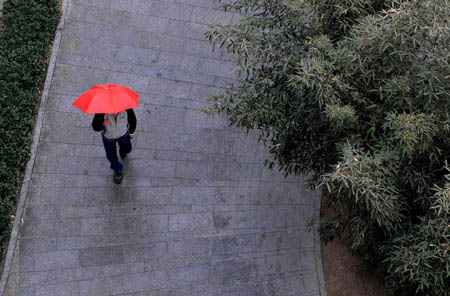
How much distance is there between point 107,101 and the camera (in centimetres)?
766

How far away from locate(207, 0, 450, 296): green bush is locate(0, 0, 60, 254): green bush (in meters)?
3.65

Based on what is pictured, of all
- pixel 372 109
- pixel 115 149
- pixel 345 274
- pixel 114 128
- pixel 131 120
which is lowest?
pixel 345 274

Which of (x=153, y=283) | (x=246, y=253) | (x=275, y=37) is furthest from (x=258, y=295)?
(x=275, y=37)

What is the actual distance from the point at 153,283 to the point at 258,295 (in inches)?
61.1

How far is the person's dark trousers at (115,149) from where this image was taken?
8.35m

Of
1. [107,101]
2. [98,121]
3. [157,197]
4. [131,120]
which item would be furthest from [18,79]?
[157,197]

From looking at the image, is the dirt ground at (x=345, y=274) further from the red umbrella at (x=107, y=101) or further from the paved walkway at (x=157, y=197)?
the red umbrella at (x=107, y=101)

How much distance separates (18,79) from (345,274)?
6121 millimetres

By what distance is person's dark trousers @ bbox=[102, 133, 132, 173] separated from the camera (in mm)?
8352

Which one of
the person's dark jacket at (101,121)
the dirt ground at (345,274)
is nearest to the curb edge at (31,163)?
the person's dark jacket at (101,121)

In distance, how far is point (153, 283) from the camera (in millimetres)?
8406

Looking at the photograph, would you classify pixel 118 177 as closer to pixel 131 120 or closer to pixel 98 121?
pixel 131 120

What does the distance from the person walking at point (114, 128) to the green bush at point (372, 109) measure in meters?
1.74

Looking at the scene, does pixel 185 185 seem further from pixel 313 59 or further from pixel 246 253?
pixel 313 59
